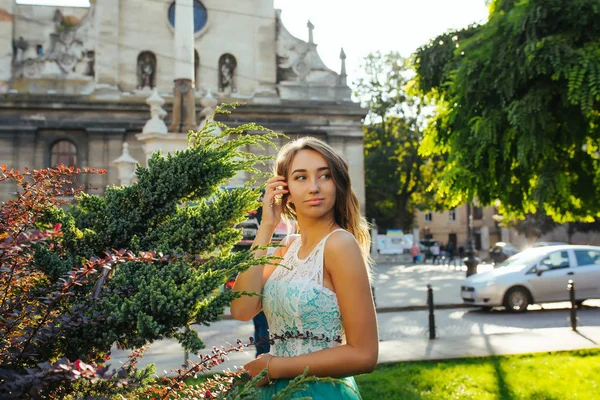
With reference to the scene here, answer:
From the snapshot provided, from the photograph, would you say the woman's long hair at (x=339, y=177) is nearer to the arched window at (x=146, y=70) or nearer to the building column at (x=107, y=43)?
the building column at (x=107, y=43)

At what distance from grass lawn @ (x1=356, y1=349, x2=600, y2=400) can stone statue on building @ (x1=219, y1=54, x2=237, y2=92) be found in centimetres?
2471

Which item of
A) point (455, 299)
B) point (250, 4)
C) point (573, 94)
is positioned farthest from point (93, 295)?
point (250, 4)

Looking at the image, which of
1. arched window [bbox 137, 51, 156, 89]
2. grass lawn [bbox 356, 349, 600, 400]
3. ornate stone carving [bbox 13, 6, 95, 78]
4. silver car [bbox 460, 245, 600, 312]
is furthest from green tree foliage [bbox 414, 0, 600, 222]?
ornate stone carving [bbox 13, 6, 95, 78]

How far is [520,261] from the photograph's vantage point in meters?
14.0

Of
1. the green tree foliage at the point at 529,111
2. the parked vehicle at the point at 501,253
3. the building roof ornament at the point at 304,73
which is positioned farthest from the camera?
the parked vehicle at the point at 501,253

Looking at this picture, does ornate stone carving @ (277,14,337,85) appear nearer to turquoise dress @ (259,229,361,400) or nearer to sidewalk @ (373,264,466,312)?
sidewalk @ (373,264,466,312)

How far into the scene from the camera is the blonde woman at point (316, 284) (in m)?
2.25

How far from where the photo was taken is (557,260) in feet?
45.5

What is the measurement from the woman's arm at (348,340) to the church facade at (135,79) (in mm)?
23923

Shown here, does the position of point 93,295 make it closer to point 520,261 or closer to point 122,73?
point 520,261

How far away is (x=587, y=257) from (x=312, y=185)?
1369 cm

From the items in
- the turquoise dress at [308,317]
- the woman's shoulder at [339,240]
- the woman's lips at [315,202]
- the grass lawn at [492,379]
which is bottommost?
the grass lawn at [492,379]

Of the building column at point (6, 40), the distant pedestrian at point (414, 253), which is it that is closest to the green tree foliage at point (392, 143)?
the distant pedestrian at point (414, 253)

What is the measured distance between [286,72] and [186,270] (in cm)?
2952
